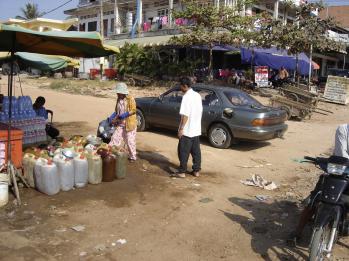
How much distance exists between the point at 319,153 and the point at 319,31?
13952 mm

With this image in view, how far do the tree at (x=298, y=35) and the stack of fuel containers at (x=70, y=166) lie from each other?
16947 millimetres

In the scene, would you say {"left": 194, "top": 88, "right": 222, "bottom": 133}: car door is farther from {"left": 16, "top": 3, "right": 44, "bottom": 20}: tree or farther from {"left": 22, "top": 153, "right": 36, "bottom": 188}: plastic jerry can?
{"left": 16, "top": 3, "right": 44, "bottom": 20}: tree

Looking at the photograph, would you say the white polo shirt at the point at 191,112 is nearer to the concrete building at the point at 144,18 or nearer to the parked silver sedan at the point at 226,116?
the parked silver sedan at the point at 226,116

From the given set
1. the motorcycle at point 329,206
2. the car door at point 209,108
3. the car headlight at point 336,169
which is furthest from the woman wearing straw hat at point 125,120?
the car headlight at point 336,169

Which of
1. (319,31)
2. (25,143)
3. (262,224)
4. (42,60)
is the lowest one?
(262,224)

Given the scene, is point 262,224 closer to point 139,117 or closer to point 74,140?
point 74,140

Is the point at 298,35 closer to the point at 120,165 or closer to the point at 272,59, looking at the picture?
the point at 272,59

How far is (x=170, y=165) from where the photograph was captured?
326 inches

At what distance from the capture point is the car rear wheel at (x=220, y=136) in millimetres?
9969

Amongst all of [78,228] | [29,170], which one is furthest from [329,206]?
[29,170]

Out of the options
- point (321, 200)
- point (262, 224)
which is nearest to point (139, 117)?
point (262, 224)

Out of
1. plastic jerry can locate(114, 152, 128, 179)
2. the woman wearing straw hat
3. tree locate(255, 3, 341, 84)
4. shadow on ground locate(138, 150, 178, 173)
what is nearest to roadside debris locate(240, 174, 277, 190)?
shadow on ground locate(138, 150, 178, 173)

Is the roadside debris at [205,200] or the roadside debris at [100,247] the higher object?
the roadside debris at [205,200]

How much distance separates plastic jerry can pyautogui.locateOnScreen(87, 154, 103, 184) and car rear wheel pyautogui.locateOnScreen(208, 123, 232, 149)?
4003 mm
